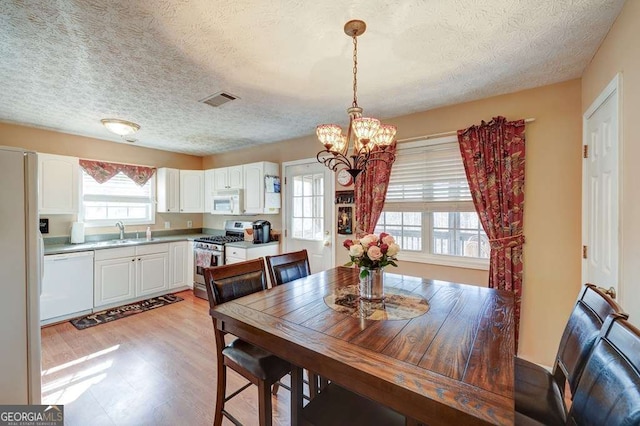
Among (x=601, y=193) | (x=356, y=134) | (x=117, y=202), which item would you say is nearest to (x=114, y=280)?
(x=117, y=202)

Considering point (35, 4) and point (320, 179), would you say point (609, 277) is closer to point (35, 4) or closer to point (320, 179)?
point (320, 179)

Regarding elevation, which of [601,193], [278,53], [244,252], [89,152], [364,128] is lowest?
[244,252]

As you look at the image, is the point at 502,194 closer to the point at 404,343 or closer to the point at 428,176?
the point at 428,176

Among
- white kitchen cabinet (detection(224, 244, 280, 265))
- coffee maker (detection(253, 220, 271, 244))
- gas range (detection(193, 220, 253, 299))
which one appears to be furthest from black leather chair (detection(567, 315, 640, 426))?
gas range (detection(193, 220, 253, 299))

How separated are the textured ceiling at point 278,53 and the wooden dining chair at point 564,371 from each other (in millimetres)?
1529

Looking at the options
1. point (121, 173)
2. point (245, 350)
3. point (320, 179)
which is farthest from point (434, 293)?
point (121, 173)

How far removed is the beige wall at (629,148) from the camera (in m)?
1.32

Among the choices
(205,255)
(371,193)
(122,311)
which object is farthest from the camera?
(205,255)

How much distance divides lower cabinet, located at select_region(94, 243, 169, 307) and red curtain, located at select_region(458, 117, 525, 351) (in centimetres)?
442

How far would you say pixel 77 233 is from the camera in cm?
381

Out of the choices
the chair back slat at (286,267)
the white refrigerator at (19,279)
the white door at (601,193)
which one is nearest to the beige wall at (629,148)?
the white door at (601,193)

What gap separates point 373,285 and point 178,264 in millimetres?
3931

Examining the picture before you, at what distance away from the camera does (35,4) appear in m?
1.42

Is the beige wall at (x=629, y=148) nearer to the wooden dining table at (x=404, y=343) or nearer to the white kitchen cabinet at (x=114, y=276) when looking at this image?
the wooden dining table at (x=404, y=343)
